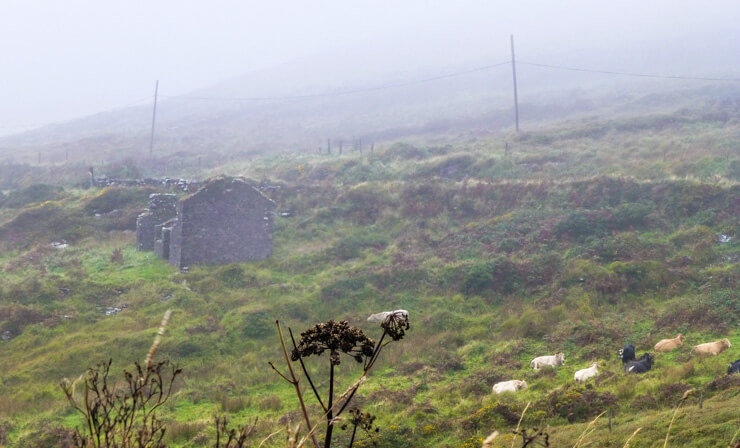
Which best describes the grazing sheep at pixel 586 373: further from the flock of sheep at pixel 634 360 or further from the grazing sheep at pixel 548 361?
the grazing sheep at pixel 548 361

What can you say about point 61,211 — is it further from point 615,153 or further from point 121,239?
point 615,153

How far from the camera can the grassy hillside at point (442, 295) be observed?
10.5m

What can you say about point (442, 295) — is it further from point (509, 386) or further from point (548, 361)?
point (509, 386)

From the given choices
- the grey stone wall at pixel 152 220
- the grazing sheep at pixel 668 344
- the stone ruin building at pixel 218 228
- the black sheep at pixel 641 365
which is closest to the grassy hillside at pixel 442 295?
the black sheep at pixel 641 365

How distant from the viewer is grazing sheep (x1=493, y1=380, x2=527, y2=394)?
38.2 ft

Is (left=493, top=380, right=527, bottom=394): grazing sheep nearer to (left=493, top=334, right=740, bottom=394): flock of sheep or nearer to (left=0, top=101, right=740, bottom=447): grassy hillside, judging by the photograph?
(left=493, top=334, right=740, bottom=394): flock of sheep

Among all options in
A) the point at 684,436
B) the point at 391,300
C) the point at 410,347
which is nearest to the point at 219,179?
the point at 391,300

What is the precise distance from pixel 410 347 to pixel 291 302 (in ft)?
16.0

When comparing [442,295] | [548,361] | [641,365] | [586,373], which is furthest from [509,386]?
[442,295]

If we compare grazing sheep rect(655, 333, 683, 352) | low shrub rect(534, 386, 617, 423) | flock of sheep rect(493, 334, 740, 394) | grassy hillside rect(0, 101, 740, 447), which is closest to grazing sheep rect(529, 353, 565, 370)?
grassy hillside rect(0, 101, 740, 447)

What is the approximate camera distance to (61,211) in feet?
96.8

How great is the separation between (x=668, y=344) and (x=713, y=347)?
3.22 feet

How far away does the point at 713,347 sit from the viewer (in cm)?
1199

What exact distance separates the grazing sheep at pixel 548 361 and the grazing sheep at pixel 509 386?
57.9 inches
